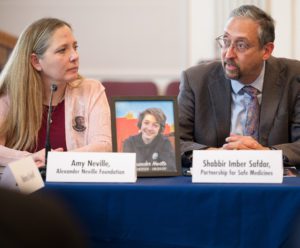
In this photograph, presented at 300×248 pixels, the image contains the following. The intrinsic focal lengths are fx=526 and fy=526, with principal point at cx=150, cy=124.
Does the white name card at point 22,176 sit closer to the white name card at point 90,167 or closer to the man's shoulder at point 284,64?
the white name card at point 90,167

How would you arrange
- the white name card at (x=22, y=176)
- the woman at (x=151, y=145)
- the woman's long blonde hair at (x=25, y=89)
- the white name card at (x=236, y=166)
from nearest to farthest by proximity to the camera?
the white name card at (x=22, y=176)
the white name card at (x=236, y=166)
the woman at (x=151, y=145)
the woman's long blonde hair at (x=25, y=89)

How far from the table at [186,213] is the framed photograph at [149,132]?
0.19 meters

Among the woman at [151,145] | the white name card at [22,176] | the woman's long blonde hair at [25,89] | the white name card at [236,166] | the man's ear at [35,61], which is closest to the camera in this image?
the white name card at [22,176]

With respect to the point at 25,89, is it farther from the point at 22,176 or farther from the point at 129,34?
the point at 129,34

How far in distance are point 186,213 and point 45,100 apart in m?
1.05

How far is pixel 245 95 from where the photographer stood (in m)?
2.22

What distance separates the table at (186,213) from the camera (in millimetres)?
1333

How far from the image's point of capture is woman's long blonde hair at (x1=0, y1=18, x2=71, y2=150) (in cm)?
206

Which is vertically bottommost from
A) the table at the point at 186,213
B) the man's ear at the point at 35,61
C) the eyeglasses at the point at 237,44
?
the table at the point at 186,213

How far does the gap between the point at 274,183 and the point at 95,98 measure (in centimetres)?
100

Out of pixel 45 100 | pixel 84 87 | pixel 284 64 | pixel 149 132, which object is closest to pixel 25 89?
pixel 45 100

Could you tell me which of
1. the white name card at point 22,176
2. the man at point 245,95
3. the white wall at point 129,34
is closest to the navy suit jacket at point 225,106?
the man at point 245,95

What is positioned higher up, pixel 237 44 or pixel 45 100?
pixel 237 44

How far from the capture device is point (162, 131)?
1592 millimetres
